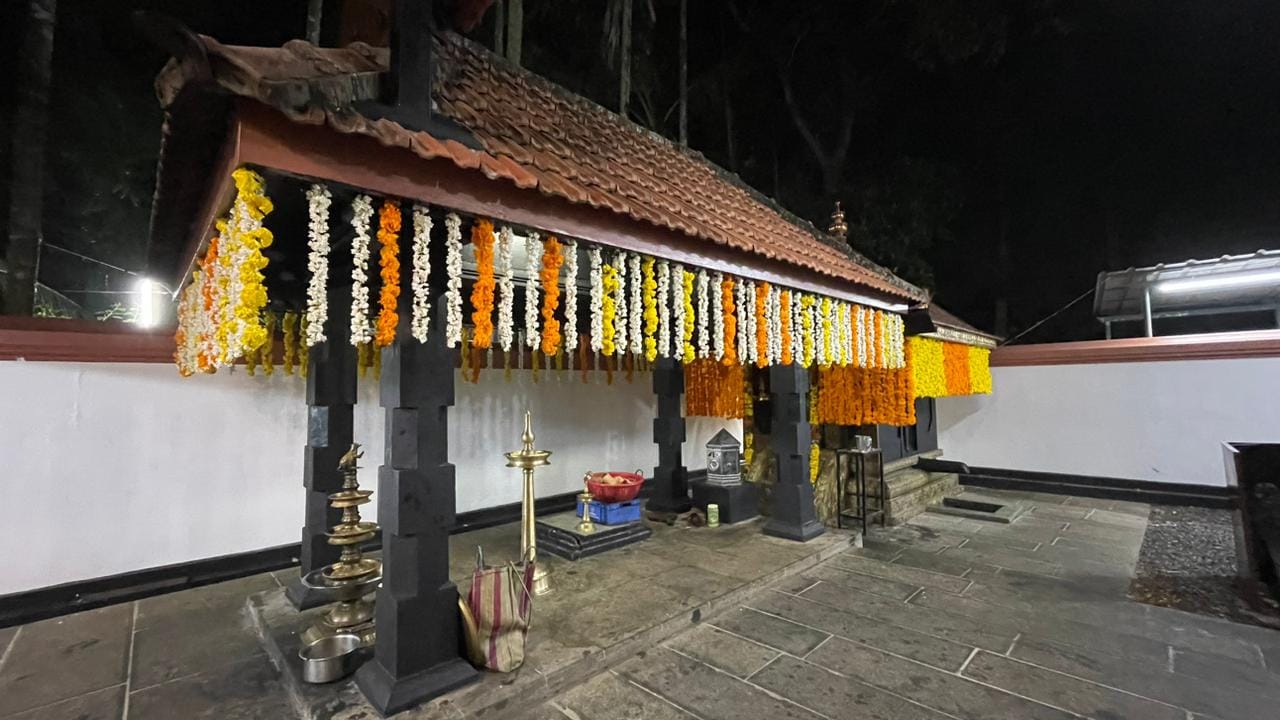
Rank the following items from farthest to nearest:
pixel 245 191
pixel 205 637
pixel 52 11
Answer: pixel 52 11
pixel 205 637
pixel 245 191

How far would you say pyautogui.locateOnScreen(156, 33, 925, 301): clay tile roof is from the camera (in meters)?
1.97

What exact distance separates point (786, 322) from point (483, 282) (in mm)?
3057

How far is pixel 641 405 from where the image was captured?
8141mm

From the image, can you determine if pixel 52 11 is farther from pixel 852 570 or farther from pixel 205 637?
pixel 852 570

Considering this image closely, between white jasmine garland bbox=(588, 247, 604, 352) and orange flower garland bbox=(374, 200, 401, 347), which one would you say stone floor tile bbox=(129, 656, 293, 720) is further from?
white jasmine garland bbox=(588, 247, 604, 352)

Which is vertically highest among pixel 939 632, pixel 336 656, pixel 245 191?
pixel 245 191

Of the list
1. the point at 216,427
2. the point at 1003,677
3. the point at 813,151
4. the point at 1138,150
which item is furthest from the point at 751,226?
the point at 1138,150

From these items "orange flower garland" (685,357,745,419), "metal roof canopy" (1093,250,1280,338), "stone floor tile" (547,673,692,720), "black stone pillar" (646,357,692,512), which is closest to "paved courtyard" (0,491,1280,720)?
"stone floor tile" (547,673,692,720)

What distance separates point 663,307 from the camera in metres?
3.64

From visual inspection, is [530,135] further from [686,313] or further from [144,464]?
[144,464]

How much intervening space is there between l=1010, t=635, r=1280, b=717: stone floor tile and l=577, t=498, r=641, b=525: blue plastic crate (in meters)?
3.41

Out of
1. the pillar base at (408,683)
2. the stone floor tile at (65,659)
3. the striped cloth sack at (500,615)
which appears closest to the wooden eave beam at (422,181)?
the striped cloth sack at (500,615)

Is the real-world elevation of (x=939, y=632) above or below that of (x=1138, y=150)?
below

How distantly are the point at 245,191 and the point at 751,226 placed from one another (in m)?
3.99
